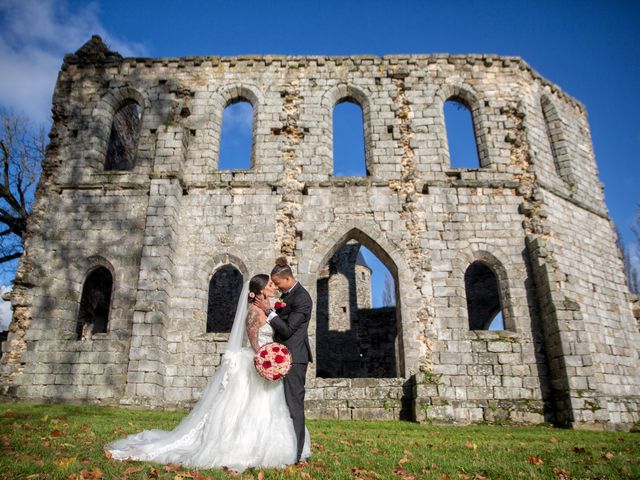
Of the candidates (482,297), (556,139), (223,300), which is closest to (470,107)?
(556,139)

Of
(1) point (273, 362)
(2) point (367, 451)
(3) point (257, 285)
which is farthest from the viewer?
(2) point (367, 451)

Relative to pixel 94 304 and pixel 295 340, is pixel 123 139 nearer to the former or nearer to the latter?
pixel 94 304

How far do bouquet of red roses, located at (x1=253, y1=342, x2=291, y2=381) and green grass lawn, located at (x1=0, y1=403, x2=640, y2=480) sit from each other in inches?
34.1

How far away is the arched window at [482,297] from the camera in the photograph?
17141 mm

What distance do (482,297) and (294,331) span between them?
46.7 ft

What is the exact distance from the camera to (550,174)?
41.7 ft

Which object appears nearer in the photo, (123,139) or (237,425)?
(237,425)

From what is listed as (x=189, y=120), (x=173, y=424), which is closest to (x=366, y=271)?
(x=189, y=120)

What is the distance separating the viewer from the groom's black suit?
183 inches

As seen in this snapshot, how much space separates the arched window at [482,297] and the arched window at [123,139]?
43.0 ft

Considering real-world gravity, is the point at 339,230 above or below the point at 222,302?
above

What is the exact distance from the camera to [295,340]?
4816 millimetres

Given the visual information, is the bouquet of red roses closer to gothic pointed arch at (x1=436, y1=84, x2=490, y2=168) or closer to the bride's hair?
the bride's hair

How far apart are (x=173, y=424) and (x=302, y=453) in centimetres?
370
